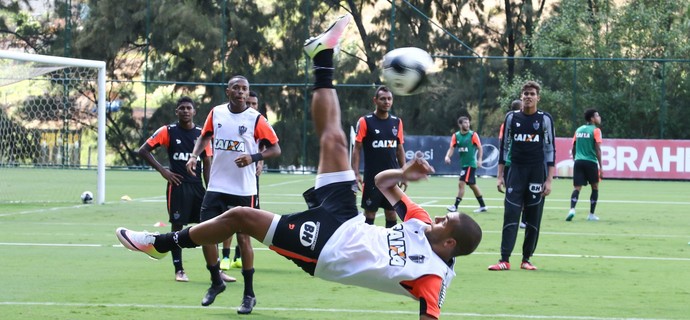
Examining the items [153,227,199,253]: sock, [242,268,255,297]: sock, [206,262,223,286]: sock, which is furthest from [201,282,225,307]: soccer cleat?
[153,227,199,253]: sock

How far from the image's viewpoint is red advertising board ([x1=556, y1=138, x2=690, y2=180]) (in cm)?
3931

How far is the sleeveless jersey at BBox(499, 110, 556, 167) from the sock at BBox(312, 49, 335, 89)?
5.65 meters

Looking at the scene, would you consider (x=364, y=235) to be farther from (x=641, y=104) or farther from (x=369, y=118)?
(x=641, y=104)

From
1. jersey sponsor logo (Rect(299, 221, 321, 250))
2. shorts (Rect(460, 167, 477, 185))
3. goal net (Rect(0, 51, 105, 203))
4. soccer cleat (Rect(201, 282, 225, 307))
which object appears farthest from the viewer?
goal net (Rect(0, 51, 105, 203))

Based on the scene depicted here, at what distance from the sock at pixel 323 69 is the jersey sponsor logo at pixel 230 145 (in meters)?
2.86

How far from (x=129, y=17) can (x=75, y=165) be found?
15050 mm

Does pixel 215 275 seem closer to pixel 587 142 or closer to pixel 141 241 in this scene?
pixel 141 241

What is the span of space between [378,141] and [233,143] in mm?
4120

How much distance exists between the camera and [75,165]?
35531 millimetres

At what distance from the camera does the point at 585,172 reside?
886 inches

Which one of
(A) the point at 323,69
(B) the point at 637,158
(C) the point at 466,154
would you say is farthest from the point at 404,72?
(B) the point at 637,158

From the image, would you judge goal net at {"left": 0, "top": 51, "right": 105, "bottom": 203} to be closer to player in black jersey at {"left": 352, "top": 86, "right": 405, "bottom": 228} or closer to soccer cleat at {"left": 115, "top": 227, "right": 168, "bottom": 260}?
player in black jersey at {"left": 352, "top": 86, "right": 405, "bottom": 228}

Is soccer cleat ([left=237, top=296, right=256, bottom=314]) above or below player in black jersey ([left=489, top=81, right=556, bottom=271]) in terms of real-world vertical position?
below

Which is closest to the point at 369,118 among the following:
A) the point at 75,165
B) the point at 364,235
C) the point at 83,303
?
the point at 83,303
